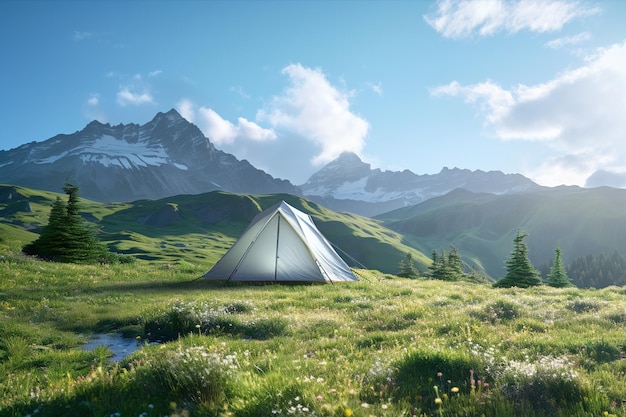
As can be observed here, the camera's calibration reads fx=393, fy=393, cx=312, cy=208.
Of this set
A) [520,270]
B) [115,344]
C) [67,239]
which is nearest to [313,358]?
[115,344]

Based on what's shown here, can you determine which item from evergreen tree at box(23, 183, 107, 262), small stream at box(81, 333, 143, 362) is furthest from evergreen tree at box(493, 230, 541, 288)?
evergreen tree at box(23, 183, 107, 262)

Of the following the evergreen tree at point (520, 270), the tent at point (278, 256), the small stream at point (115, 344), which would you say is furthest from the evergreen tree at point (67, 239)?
the evergreen tree at point (520, 270)

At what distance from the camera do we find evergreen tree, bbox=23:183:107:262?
3247cm

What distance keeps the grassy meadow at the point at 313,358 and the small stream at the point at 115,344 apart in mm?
230

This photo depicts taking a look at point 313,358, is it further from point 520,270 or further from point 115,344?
point 520,270

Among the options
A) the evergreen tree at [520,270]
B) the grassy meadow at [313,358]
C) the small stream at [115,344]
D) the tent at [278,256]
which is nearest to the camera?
the grassy meadow at [313,358]

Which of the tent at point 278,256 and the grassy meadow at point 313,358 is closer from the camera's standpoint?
the grassy meadow at point 313,358

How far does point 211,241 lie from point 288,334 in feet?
636

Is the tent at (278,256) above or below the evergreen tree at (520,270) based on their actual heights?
above

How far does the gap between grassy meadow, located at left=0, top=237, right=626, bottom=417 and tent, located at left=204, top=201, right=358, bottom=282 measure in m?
5.61

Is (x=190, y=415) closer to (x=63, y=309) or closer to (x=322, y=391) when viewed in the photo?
(x=322, y=391)

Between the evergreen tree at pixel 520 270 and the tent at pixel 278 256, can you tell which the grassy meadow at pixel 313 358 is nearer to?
the tent at pixel 278 256

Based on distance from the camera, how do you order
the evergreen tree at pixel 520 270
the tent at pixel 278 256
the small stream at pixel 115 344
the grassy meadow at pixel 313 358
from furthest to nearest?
the evergreen tree at pixel 520 270
the tent at pixel 278 256
the small stream at pixel 115 344
the grassy meadow at pixel 313 358

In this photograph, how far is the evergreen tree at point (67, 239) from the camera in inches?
1278
